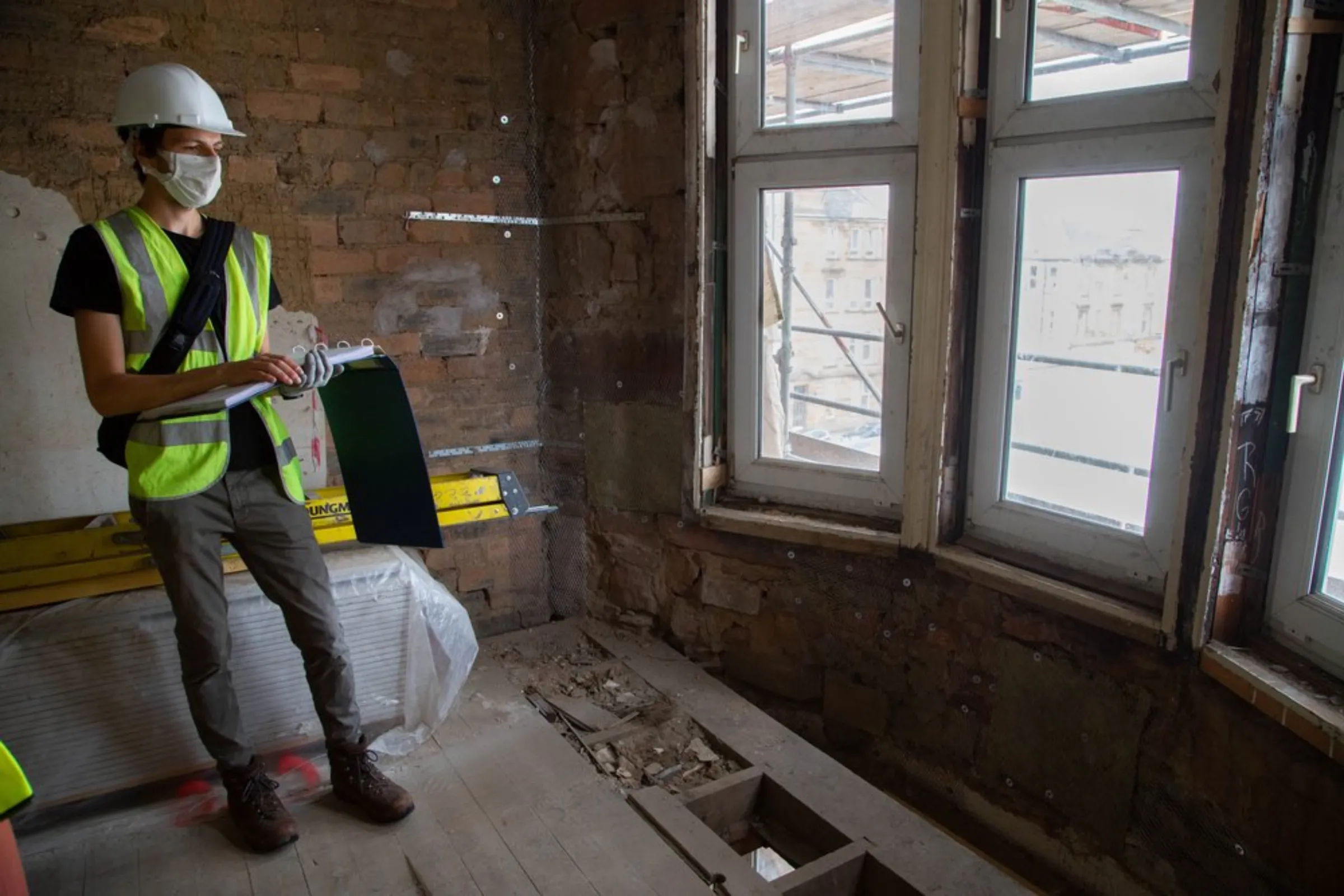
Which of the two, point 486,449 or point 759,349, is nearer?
point 759,349

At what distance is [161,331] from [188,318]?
0.19 feet

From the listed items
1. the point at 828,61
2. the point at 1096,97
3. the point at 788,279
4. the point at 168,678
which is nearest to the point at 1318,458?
the point at 1096,97

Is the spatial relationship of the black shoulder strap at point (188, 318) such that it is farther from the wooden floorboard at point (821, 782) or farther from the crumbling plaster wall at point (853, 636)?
the wooden floorboard at point (821, 782)

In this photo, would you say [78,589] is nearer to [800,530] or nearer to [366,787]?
[366,787]

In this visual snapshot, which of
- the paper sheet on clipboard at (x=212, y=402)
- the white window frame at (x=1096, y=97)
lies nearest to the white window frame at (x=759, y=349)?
the white window frame at (x=1096, y=97)

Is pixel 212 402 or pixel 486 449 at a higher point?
pixel 212 402

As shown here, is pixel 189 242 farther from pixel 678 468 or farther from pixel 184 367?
pixel 678 468

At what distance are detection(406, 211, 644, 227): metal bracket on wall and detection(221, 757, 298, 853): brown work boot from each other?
1783 mm

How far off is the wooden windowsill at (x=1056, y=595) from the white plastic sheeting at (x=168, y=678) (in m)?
1.48

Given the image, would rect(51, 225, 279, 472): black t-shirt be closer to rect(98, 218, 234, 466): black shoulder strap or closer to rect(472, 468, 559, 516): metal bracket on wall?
rect(98, 218, 234, 466): black shoulder strap

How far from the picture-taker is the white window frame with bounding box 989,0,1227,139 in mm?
1979

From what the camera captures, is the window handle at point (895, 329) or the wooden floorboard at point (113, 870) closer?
the wooden floorboard at point (113, 870)

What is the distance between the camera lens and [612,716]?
2803 millimetres

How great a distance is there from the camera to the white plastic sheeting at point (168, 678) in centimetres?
221
